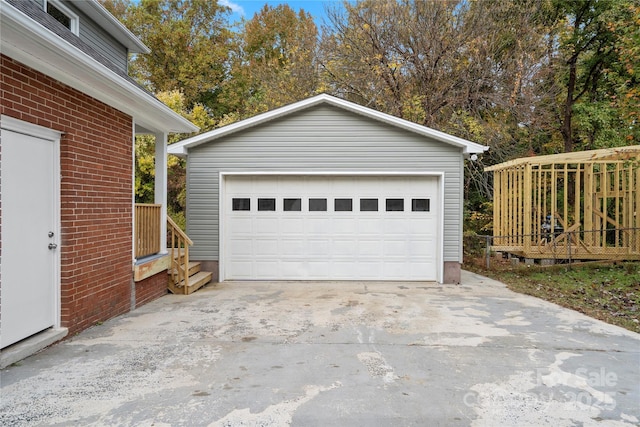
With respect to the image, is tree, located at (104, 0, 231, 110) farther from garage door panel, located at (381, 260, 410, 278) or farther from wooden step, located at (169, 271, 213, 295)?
garage door panel, located at (381, 260, 410, 278)

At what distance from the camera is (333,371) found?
11.9 ft

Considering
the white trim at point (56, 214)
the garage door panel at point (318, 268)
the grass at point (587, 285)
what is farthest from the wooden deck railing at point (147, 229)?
the grass at point (587, 285)

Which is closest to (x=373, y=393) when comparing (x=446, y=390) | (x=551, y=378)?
(x=446, y=390)

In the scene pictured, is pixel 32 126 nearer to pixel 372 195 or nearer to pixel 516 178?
pixel 372 195

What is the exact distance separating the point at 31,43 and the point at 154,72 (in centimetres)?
1910

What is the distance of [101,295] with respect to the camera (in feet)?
16.6

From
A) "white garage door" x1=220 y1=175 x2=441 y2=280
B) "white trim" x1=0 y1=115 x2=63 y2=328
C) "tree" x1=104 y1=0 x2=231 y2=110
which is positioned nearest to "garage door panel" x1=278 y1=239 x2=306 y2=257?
"white garage door" x1=220 y1=175 x2=441 y2=280

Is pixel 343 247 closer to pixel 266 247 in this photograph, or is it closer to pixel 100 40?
pixel 266 247

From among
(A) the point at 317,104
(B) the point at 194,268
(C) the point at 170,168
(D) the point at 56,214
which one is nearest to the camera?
(D) the point at 56,214

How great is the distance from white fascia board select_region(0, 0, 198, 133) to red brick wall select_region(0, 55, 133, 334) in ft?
0.37

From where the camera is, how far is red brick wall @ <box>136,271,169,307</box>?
19.9ft

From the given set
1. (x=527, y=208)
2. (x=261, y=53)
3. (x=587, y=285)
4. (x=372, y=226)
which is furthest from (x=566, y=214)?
(x=261, y=53)

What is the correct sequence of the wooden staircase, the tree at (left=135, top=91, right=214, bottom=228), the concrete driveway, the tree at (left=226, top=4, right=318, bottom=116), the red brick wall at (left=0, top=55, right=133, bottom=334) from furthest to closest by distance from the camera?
the tree at (left=226, top=4, right=318, bottom=116) → the tree at (left=135, top=91, right=214, bottom=228) → the wooden staircase → the red brick wall at (left=0, top=55, right=133, bottom=334) → the concrete driveway

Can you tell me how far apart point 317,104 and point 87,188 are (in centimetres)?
488
